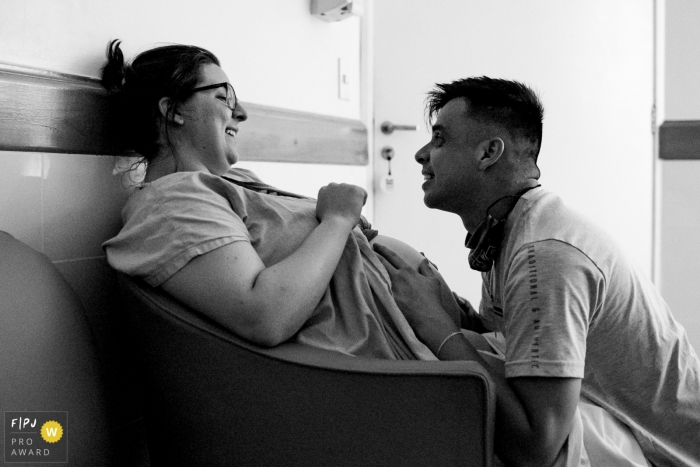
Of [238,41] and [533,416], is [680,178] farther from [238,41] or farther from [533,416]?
[533,416]

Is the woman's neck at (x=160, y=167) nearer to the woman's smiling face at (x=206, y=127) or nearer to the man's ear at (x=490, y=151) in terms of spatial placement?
the woman's smiling face at (x=206, y=127)

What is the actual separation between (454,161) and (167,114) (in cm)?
69

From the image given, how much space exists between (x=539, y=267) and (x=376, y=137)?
2091mm

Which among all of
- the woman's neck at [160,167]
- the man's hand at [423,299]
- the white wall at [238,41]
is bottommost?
the man's hand at [423,299]

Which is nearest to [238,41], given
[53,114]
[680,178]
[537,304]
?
[53,114]

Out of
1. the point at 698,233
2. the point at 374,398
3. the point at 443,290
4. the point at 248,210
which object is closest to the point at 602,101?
the point at 698,233

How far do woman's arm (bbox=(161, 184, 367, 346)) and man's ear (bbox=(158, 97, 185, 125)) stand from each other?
0.49 metres

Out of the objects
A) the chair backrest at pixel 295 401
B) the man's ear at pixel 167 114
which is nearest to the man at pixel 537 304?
the chair backrest at pixel 295 401

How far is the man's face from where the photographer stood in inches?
57.1

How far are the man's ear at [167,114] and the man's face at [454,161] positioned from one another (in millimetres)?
605

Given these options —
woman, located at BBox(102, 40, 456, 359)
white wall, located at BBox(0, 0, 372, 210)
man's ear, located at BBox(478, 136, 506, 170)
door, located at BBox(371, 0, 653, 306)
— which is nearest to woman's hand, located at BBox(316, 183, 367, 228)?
woman, located at BBox(102, 40, 456, 359)

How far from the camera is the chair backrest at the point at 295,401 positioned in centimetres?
106

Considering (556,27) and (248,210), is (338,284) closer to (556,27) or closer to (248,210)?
(248,210)

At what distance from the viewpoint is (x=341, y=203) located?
4.74ft
